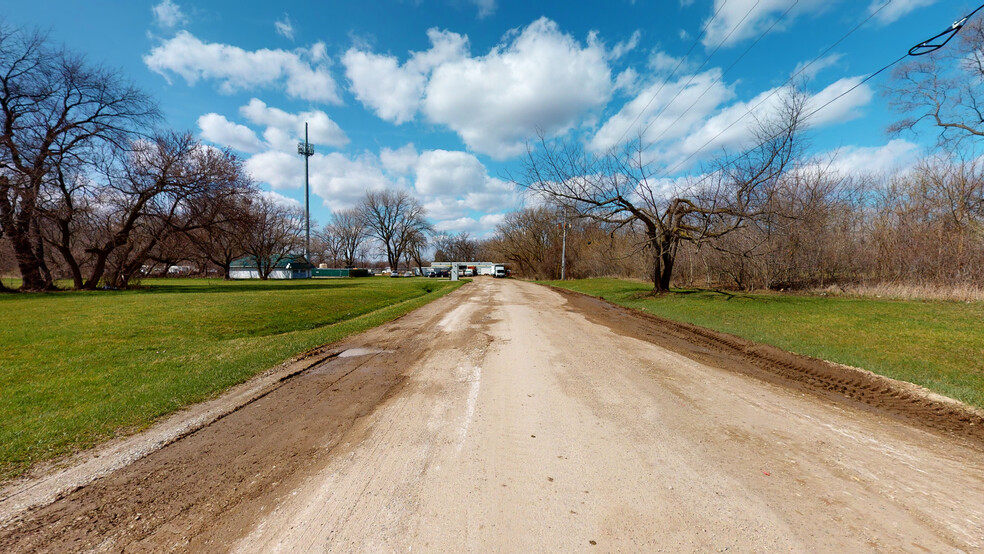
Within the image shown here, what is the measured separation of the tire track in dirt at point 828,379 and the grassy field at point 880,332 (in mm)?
349

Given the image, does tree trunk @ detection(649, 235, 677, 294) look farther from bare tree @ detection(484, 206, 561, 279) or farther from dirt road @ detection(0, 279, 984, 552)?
bare tree @ detection(484, 206, 561, 279)

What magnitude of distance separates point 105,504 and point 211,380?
3.10 meters

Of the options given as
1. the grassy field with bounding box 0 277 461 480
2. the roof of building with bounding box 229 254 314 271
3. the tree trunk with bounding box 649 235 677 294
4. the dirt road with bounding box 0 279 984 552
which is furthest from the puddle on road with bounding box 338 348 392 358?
the roof of building with bounding box 229 254 314 271

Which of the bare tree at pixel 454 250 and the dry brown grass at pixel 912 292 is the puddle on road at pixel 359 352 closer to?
the dry brown grass at pixel 912 292

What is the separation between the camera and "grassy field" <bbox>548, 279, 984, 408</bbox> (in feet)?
18.1

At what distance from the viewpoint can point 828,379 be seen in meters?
5.55

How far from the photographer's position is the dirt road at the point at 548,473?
2.12 metres

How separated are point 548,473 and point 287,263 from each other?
6170 cm

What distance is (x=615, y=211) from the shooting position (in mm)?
17078

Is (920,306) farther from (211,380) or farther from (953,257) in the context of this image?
(211,380)

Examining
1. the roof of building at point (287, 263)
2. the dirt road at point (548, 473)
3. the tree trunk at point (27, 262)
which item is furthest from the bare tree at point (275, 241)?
the dirt road at point (548, 473)

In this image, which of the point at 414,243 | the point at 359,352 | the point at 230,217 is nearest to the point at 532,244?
the point at 414,243

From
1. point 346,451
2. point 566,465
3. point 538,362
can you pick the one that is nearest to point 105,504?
point 346,451

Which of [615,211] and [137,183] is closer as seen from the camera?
[615,211]
